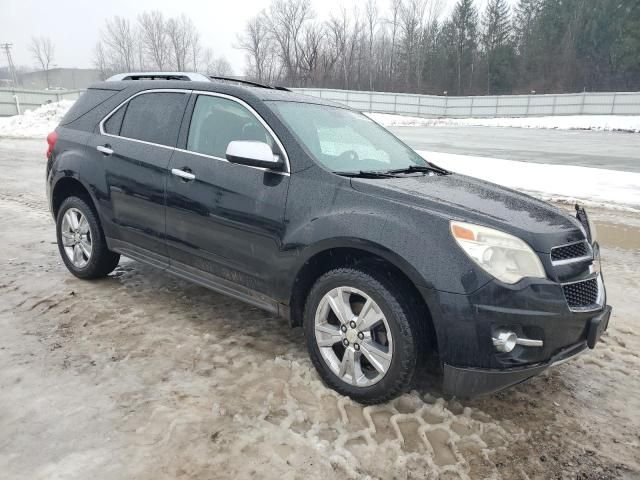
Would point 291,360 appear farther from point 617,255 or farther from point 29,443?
point 617,255

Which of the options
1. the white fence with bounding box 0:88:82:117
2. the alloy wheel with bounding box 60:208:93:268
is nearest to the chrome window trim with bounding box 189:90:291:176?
the alloy wheel with bounding box 60:208:93:268

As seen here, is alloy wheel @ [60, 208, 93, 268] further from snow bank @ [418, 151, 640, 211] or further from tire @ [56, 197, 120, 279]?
snow bank @ [418, 151, 640, 211]

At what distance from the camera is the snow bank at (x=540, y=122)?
3528 centimetres

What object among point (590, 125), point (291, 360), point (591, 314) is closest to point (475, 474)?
point (591, 314)

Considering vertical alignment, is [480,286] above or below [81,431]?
above

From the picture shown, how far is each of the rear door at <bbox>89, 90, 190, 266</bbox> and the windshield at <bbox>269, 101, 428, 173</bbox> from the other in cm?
96

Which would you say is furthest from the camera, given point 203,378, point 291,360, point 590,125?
point 590,125

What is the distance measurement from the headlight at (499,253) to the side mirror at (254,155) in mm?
1183

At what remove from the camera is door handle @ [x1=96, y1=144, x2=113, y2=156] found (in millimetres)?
3991

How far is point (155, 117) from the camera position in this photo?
3.85 metres

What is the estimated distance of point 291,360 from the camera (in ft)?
10.6

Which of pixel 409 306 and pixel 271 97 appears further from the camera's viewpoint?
pixel 271 97

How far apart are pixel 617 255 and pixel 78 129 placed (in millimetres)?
6061

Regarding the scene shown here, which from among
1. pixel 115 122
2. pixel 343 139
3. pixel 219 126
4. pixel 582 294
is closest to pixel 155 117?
pixel 115 122
